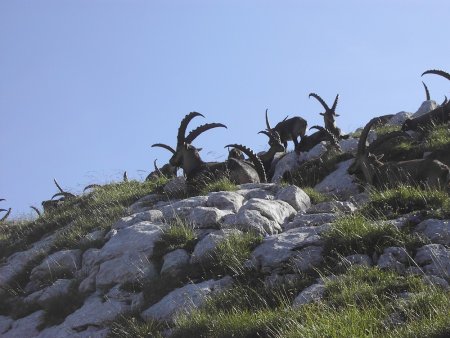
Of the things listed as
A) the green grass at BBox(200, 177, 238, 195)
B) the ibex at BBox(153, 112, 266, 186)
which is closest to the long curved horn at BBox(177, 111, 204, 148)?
Answer: the ibex at BBox(153, 112, 266, 186)

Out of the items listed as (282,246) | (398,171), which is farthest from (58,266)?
(398,171)

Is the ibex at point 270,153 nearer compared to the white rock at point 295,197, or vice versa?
the white rock at point 295,197

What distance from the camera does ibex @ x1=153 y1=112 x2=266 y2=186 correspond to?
17.4 m

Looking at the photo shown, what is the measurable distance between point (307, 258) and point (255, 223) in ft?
6.67

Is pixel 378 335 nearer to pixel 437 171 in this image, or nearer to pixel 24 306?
pixel 24 306

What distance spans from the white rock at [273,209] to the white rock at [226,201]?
0.64 meters

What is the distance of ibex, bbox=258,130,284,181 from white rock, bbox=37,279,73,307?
8.32m

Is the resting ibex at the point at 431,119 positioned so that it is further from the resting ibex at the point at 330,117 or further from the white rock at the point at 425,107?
the resting ibex at the point at 330,117

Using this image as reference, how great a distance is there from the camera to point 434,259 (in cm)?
867

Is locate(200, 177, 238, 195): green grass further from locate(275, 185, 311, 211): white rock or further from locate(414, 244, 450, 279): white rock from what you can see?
locate(414, 244, 450, 279): white rock

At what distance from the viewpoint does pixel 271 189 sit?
566 inches

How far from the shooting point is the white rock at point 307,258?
9539 millimetres

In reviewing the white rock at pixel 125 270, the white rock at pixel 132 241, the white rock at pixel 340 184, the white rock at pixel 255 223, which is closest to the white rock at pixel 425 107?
the white rock at pixel 340 184

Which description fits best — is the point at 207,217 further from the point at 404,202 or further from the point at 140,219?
the point at 404,202
